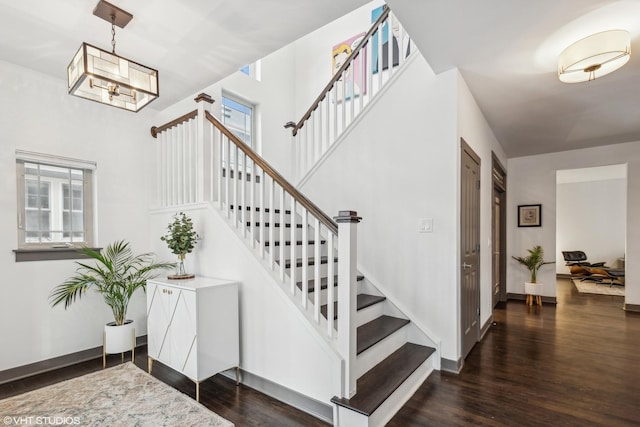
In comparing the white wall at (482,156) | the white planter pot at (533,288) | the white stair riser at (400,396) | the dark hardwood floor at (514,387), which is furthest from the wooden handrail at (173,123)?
the white planter pot at (533,288)

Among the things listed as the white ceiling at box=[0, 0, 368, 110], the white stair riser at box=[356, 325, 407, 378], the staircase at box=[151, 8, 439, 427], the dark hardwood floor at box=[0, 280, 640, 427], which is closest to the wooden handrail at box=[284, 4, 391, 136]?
the staircase at box=[151, 8, 439, 427]

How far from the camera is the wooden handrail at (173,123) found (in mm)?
3301

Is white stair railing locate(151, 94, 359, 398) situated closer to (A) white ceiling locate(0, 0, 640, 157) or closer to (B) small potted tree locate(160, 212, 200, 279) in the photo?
(B) small potted tree locate(160, 212, 200, 279)

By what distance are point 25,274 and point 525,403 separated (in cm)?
420

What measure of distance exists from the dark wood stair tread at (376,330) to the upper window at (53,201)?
9.60 ft

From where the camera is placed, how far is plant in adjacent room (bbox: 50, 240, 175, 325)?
305cm

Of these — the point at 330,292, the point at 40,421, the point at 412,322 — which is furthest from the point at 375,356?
the point at 40,421

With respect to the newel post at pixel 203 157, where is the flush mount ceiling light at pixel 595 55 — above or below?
above

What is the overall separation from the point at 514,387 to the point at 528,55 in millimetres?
2640

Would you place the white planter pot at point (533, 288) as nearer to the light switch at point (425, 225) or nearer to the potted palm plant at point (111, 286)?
the light switch at point (425, 225)

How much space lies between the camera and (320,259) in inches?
104

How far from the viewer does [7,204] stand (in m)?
2.77

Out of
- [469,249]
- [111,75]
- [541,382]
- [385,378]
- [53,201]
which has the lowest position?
[541,382]

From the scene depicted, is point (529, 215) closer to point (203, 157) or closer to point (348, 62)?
point (348, 62)
